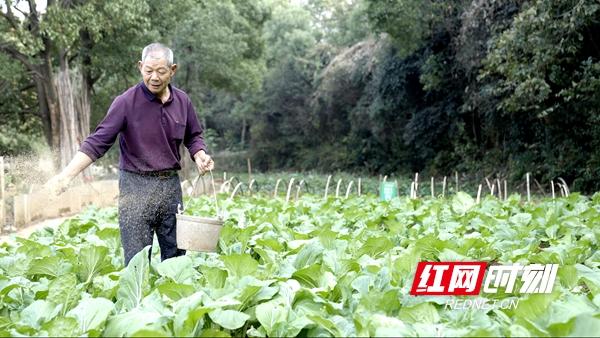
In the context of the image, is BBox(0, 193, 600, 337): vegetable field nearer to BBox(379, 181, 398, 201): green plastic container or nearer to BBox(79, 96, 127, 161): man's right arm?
BBox(79, 96, 127, 161): man's right arm

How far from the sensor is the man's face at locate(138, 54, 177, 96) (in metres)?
3.72

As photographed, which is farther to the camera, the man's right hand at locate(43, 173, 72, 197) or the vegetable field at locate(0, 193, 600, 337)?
the man's right hand at locate(43, 173, 72, 197)

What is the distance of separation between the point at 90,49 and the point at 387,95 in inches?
386

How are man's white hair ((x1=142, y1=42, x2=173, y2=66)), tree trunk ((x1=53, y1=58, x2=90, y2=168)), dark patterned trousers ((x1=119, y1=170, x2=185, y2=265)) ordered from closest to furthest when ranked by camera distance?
1. man's white hair ((x1=142, y1=42, x2=173, y2=66))
2. dark patterned trousers ((x1=119, y1=170, x2=185, y2=265))
3. tree trunk ((x1=53, y1=58, x2=90, y2=168))

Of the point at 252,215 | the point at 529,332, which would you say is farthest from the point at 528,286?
the point at 252,215

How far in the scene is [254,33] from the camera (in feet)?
90.2

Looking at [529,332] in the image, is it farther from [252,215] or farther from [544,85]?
[544,85]

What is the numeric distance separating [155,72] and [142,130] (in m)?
0.35

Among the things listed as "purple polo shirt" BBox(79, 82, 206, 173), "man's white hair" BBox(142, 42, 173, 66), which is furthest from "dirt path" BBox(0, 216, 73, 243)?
"man's white hair" BBox(142, 42, 173, 66)

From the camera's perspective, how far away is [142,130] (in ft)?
12.6

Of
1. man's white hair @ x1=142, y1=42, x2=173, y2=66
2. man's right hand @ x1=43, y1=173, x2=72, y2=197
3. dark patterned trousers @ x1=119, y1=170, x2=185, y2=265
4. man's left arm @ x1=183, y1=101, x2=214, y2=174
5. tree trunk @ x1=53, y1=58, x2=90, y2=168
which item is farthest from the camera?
tree trunk @ x1=53, y1=58, x2=90, y2=168

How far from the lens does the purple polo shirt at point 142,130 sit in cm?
379

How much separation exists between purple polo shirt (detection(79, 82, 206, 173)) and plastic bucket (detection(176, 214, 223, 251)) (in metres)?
0.45

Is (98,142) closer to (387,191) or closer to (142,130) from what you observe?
(142,130)
